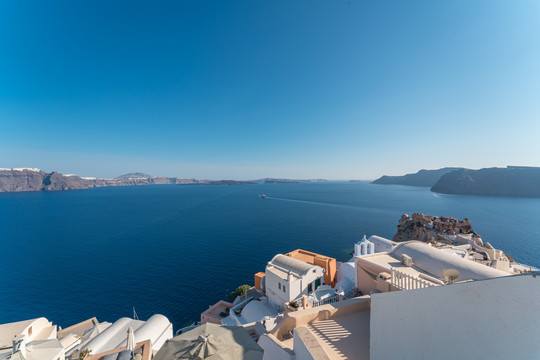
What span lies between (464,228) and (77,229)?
102 metres

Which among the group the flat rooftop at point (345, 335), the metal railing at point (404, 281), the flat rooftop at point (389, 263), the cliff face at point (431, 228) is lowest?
the cliff face at point (431, 228)

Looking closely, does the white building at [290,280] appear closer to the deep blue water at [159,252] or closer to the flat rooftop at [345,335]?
the deep blue water at [159,252]

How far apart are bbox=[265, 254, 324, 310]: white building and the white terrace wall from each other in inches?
613

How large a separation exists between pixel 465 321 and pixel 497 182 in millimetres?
206037

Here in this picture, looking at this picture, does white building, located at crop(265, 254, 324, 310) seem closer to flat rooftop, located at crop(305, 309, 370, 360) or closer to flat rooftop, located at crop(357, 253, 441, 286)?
flat rooftop, located at crop(357, 253, 441, 286)

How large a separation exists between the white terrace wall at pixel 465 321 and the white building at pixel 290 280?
1557 cm

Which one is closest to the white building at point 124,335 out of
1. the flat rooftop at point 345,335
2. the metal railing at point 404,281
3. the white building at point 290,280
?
the white building at point 290,280

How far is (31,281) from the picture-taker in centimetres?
3450

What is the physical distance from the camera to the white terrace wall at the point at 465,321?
3.49 meters

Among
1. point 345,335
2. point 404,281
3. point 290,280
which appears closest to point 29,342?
point 290,280

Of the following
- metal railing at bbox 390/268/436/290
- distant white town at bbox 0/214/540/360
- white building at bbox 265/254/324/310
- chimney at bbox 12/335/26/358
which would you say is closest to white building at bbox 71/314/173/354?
distant white town at bbox 0/214/540/360

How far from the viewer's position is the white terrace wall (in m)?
3.49

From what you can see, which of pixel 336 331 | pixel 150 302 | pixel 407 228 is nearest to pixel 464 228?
pixel 407 228

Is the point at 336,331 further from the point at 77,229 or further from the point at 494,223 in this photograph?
the point at 494,223
